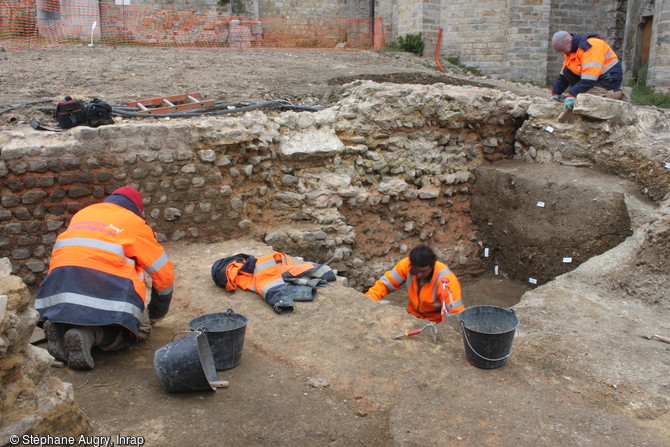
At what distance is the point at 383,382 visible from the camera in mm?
3785

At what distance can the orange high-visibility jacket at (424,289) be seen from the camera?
5113 millimetres

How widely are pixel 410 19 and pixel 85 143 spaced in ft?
38.8

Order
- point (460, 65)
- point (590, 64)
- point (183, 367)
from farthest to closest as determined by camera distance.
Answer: point (460, 65)
point (590, 64)
point (183, 367)

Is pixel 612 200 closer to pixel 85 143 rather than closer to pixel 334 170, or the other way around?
pixel 334 170

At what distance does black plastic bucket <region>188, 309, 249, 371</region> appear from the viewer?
3794mm

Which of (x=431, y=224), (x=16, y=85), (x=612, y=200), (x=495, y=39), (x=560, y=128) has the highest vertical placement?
(x=495, y=39)

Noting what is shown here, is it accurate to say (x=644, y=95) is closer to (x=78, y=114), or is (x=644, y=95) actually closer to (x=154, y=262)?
(x=78, y=114)

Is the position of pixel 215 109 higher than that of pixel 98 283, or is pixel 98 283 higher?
pixel 215 109

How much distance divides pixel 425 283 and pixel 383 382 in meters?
1.61

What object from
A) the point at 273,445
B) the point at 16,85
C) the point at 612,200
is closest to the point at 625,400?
the point at 273,445

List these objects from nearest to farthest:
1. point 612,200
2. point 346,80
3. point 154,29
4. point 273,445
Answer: point 273,445
point 612,200
point 346,80
point 154,29

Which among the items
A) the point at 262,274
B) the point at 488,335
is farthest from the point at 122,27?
the point at 488,335

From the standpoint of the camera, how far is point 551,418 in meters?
3.40

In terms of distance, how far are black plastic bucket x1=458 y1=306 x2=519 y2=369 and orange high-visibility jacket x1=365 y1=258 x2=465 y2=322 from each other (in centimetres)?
75
